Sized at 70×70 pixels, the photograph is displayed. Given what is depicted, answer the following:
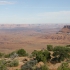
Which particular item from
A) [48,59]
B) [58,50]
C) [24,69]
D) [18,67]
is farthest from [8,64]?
[58,50]

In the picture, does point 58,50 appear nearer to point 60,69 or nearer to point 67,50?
point 67,50

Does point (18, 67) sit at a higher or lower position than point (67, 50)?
lower

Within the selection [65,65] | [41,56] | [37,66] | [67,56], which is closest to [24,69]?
[37,66]

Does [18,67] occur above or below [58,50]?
below

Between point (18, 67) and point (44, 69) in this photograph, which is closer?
point (44, 69)

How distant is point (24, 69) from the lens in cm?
2014

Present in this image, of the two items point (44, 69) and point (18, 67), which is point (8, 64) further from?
point (44, 69)

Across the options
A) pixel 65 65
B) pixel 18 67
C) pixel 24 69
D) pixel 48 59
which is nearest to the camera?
pixel 65 65

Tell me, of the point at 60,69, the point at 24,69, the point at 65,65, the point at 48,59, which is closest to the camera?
the point at 60,69

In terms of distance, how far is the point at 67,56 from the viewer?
23281 millimetres

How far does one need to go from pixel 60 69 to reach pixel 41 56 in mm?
4979

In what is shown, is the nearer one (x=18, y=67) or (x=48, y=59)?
(x=18, y=67)

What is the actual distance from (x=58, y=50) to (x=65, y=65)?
5165 mm

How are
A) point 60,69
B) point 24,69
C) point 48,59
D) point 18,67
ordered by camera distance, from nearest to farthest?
point 60,69
point 24,69
point 18,67
point 48,59
